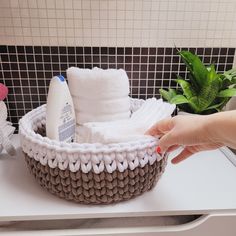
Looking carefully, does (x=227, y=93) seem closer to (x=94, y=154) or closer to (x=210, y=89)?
(x=210, y=89)

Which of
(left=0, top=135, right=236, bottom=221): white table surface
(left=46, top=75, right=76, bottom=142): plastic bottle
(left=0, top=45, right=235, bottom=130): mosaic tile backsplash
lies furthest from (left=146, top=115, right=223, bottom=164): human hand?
(left=0, top=45, right=235, bottom=130): mosaic tile backsplash

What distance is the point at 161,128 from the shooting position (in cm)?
55

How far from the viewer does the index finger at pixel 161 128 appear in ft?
1.73

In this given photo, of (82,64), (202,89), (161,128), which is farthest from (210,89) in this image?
(82,64)

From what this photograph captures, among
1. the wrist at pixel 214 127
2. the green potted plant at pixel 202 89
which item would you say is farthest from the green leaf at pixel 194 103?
the wrist at pixel 214 127

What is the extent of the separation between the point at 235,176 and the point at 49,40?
67 cm

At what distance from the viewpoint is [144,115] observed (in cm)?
66

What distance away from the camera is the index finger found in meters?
0.53

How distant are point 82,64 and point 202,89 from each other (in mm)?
386

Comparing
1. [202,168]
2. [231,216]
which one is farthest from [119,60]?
[231,216]

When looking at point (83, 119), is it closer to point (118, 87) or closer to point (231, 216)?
point (118, 87)

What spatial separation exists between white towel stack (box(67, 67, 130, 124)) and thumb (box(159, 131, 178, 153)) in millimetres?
217

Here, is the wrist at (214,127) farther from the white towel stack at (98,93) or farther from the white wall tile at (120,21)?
the white wall tile at (120,21)

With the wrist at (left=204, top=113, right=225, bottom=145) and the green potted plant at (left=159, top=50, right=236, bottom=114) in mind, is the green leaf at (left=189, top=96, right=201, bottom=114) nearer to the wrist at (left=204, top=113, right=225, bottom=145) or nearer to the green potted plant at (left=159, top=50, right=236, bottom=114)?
the green potted plant at (left=159, top=50, right=236, bottom=114)
